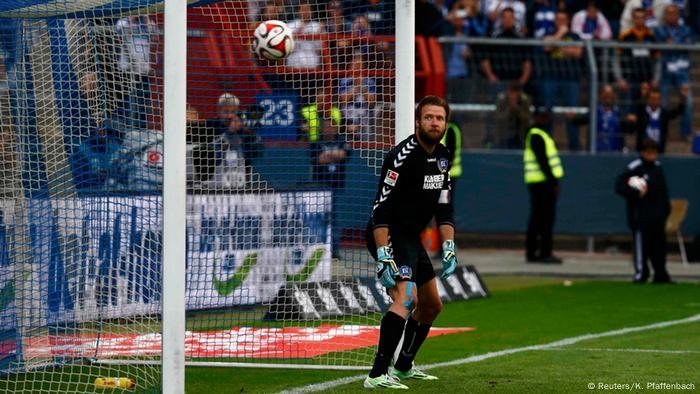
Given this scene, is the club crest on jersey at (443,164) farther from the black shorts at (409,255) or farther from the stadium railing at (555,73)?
the stadium railing at (555,73)

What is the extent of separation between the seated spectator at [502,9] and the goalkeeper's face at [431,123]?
14472 millimetres

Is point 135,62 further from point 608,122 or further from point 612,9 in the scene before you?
point 612,9

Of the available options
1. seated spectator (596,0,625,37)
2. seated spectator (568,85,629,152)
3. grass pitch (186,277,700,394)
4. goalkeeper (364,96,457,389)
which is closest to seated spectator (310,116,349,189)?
grass pitch (186,277,700,394)

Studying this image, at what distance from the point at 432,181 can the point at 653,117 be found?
1251 centimetres

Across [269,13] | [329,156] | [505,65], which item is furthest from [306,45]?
[505,65]

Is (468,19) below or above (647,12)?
below

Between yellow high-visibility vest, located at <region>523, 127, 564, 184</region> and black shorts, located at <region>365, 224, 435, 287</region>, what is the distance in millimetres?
10695

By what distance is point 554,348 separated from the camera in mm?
11312

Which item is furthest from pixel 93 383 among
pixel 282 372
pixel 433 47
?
pixel 433 47

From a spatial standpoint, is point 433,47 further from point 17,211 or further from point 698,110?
point 17,211

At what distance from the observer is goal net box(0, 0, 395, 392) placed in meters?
9.86

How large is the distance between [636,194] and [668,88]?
3.93 metres

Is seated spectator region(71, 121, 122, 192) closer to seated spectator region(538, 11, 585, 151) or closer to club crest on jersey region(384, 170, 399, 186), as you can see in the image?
club crest on jersey region(384, 170, 399, 186)

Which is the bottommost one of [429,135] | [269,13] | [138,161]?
[138,161]
